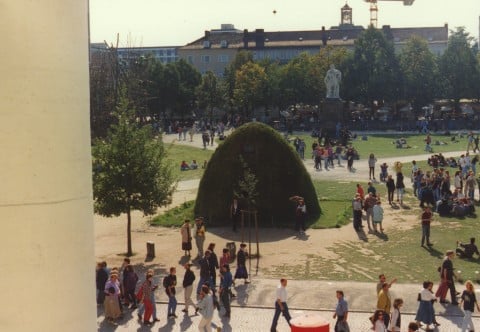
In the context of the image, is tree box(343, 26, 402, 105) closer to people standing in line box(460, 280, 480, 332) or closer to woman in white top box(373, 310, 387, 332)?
people standing in line box(460, 280, 480, 332)

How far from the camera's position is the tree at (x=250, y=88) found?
305 feet

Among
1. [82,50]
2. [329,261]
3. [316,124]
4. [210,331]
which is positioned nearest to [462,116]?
[316,124]

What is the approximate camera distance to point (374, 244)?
2638 cm

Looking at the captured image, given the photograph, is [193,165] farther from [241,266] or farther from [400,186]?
[241,266]

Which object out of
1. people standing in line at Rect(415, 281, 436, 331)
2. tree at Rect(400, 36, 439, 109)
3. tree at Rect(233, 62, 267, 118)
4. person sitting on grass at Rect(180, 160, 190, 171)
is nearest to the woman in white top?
people standing in line at Rect(415, 281, 436, 331)

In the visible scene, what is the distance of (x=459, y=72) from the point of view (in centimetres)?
9025

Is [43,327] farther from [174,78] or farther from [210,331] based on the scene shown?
[174,78]

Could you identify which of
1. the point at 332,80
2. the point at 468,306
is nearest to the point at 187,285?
the point at 468,306

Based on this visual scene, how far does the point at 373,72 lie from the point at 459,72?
10485 mm

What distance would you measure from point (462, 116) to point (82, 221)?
75.1 m

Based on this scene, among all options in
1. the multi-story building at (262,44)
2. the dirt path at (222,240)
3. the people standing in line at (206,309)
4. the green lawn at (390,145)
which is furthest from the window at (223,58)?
the people standing in line at (206,309)

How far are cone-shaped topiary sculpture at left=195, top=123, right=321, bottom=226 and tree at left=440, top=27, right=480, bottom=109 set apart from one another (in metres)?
65.1

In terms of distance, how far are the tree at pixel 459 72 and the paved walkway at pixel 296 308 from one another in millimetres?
72841

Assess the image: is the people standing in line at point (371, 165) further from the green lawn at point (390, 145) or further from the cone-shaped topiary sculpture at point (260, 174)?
the cone-shaped topiary sculpture at point (260, 174)
